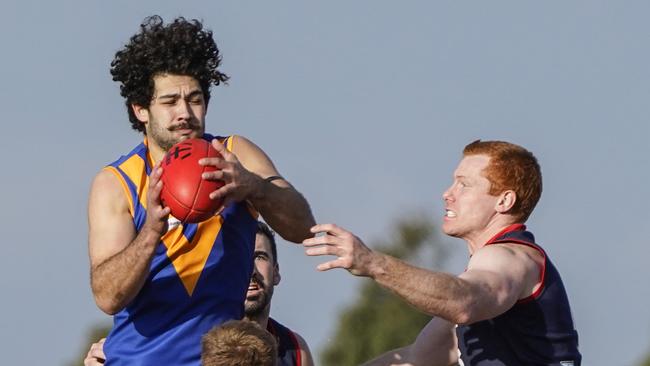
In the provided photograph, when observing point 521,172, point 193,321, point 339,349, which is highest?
point 521,172

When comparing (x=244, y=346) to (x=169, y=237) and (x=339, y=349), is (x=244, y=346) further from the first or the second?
(x=339, y=349)

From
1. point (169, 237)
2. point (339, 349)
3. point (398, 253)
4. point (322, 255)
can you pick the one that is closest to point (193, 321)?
point (169, 237)

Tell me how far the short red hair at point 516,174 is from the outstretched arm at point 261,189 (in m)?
1.10

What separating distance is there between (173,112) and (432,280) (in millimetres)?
2140

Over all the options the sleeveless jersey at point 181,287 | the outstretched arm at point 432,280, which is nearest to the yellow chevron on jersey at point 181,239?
the sleeveless jersey at point 181,287

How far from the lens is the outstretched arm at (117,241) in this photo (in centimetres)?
950

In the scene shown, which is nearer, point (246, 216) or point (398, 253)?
point (246, 216)

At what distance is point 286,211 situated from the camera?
32.9 ft

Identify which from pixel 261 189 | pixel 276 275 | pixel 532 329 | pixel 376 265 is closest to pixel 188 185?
pixel 261 189

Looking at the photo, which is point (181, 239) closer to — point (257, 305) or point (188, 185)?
point (188, 185)

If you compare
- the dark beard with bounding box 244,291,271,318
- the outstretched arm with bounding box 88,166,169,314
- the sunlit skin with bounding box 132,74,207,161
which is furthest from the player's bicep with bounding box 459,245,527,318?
the dark beard with bounding box 244,291,271,318

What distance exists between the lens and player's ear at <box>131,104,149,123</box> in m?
10.4

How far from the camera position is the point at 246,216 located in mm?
10258

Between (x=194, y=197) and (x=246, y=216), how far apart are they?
909 millimetres
